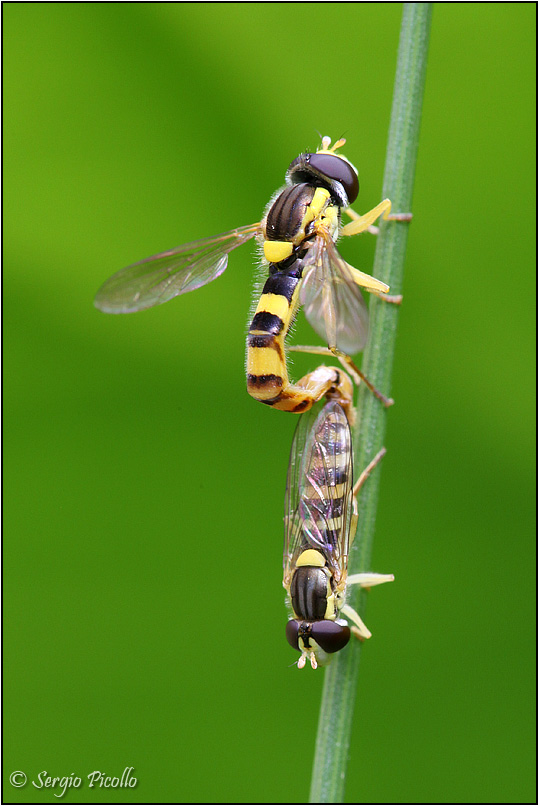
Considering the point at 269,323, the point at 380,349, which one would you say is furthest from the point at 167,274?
the point at 380,349

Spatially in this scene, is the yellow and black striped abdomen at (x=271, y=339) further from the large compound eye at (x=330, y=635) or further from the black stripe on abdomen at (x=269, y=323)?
the large compound eye at (x=330, y=635)

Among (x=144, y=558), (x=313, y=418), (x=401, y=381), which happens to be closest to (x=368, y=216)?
(x=313, y=418)

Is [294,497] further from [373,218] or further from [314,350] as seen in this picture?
[373,218]

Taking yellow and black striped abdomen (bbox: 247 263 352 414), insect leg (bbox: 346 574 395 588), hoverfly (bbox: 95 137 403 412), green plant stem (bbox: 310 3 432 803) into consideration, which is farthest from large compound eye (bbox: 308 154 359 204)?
insect leg (bbox: 346 574 395 588)

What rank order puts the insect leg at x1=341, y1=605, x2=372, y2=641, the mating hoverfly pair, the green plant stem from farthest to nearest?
the mating hoverfly pair < the insect leg at x1=341, y1=605, x2=372, y2=641 < the green plant stem

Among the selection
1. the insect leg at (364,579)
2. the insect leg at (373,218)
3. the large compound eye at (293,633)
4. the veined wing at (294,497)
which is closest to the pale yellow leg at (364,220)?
the insect leg at (373,218)

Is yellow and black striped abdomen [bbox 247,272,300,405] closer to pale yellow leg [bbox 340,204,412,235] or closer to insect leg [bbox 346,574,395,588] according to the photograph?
pale yellow leg [bbox 340,204,412,235]

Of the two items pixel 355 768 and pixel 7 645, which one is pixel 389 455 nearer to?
pixel 355 768
